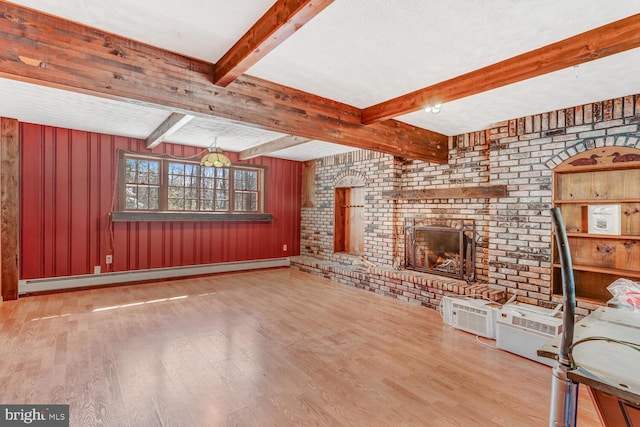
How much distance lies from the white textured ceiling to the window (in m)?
1.93

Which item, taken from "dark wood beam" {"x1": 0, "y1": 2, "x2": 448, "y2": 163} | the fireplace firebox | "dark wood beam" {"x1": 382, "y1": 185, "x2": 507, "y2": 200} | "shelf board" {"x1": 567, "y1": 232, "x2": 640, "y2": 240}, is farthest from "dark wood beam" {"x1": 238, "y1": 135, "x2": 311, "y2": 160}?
"shelf board" {"x1": 567, "y1": 232, "x2": 640, "y2": 240}

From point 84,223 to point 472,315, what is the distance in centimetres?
554

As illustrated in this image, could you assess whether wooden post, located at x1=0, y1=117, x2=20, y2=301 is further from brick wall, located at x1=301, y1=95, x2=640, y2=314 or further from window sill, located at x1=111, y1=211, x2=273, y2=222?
brick wall, located at x1=301, y1=95, x2=640, y2=314

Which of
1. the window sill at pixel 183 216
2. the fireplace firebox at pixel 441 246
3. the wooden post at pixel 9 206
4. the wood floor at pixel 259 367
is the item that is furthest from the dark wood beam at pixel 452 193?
the wooden post at pixel 9 206

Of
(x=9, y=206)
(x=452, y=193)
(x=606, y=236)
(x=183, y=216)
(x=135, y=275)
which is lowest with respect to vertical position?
(x=135, y=275)

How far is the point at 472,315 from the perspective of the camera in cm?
322

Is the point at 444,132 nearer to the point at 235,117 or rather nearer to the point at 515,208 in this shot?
the point at 515,208

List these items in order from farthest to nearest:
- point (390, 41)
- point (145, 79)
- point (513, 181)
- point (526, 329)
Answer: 1. point (513, 181)
2. point (526, 329)
3. point (145, 79)
4. point (390, 41)

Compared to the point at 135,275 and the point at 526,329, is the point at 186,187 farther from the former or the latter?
the point at 526,329

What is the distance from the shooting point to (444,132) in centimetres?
426

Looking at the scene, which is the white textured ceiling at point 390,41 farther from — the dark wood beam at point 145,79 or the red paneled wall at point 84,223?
the red paneled wall at point 84,223

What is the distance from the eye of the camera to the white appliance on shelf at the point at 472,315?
311 centimetres

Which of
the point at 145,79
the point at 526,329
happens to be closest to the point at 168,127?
the point at 145,79

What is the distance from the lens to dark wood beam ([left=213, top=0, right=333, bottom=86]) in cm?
154
